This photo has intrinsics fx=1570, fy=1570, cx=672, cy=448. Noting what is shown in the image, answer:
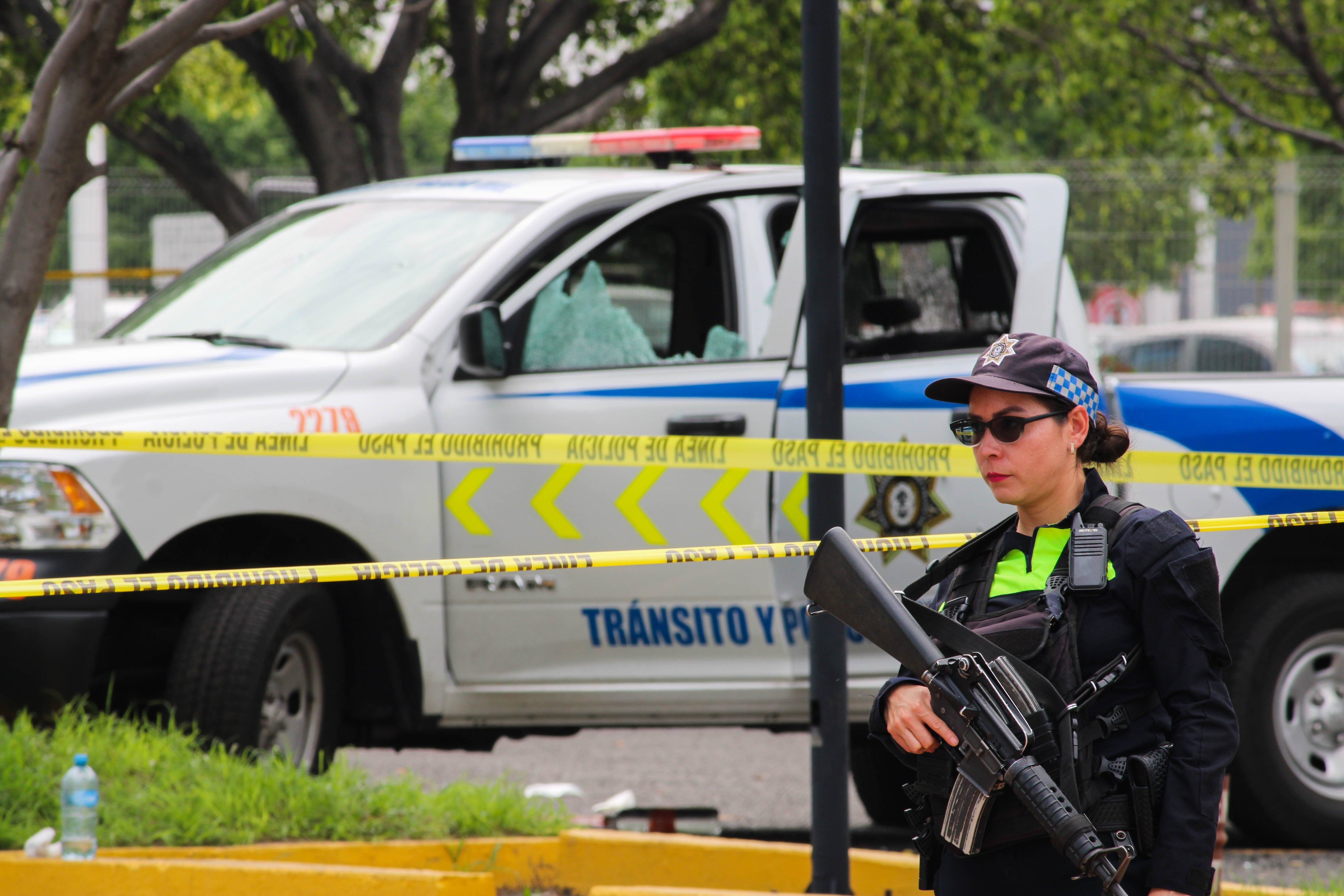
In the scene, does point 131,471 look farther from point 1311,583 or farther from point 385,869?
point 1311,583

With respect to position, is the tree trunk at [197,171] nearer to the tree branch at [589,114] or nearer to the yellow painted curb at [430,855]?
the tree branch at [589,114]

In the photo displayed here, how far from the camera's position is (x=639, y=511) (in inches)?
186

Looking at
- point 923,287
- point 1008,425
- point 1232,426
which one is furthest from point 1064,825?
point 923,287

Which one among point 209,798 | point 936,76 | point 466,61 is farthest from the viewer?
point 936,76

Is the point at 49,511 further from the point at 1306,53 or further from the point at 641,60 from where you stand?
the point at 1306,53

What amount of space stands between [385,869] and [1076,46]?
39.2 feet

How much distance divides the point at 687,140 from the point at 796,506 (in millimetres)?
1439

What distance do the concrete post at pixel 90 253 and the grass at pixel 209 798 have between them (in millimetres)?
8641

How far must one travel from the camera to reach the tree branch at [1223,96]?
11.8m

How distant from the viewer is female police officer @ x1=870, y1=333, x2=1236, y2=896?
6.97ft

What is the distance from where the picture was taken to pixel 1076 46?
13977 mm

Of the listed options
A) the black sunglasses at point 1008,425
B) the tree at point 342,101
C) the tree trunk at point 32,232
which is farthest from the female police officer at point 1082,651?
the tree at point 342,101

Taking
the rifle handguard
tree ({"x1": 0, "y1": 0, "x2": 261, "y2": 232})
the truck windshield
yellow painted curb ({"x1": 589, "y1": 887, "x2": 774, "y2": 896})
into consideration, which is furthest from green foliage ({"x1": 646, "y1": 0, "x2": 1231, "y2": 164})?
the rifle handguard

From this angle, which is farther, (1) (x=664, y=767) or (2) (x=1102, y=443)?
(1) (x=664, y=767)
